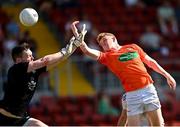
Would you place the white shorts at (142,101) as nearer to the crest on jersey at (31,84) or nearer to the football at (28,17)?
the crest on jersey at (31,84)

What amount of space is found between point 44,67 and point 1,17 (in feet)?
35.8

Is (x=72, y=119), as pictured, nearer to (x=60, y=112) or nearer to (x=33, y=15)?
(x=60, y=112)

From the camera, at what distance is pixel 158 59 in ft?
73.7

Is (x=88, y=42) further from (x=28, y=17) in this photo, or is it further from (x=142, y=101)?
(x=142, y=101)

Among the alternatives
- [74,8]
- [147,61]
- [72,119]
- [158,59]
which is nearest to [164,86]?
[158,59]

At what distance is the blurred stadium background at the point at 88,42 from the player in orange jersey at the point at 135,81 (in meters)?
6.94

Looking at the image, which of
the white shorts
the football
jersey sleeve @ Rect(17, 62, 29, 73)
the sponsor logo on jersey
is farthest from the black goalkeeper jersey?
the white shorts

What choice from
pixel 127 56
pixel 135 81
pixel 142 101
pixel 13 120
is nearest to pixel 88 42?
pixel 127 56

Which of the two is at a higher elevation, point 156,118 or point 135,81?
point 135,81

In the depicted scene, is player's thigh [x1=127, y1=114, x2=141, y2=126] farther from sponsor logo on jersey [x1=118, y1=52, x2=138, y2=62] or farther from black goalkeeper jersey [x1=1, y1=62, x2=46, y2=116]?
black goalkeeper jersey [x1=1, y1=62, x2=46, y2=116]

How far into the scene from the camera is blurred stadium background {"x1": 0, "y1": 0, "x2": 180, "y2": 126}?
21.2 m

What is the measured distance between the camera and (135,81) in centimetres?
1383

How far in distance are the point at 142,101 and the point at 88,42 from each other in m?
8.89

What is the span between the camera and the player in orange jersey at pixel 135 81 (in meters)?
13.8
